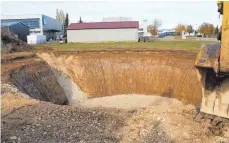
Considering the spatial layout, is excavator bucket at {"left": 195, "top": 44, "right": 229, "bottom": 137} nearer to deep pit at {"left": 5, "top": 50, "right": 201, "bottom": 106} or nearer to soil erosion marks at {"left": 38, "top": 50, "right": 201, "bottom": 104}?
deep pit at {"left": 5, "top": 50, "right": 201, "bottom": 106}

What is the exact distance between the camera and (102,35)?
4512 cm

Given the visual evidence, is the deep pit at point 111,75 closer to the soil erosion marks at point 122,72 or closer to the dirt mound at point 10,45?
the soil erosion marks at point 122,72

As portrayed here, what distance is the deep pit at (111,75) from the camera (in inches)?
758

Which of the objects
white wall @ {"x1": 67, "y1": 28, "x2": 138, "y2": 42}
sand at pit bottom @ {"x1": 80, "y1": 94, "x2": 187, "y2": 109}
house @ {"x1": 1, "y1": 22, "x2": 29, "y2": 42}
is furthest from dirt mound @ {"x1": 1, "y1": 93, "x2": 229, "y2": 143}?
house @ {"x1": 1, "y1": 22, "x2": 29, "y2": 42}

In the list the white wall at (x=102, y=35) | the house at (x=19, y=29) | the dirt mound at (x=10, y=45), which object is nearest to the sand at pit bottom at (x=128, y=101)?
the dirt mound at (x=10, y=45)

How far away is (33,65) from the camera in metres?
20.3

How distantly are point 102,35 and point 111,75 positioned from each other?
23806 millimetres

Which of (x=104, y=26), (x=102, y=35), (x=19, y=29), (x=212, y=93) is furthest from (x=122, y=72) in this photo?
(x=19, y=29)

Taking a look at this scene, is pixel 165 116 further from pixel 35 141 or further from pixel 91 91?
pixel 91 91

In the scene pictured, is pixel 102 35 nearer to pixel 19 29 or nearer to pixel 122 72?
pixel 19 29

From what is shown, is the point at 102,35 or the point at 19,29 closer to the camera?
the point at 102,35

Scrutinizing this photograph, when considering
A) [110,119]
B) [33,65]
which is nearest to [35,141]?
[110,119]

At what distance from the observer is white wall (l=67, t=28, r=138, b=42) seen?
146 feet

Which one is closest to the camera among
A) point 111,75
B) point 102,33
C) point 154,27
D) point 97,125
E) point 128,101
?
point 97,125
